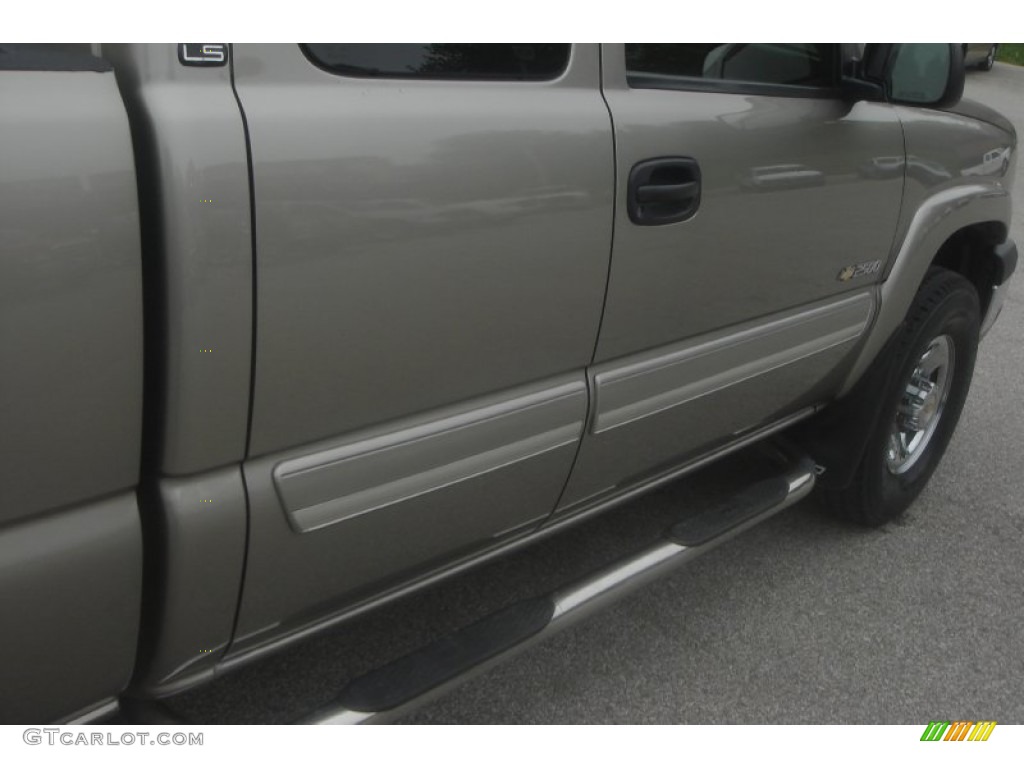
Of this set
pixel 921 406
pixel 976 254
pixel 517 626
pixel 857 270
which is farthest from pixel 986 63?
pixel 517 626

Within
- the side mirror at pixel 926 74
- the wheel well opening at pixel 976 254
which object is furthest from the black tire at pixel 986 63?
the side mirror at pixel 926 74

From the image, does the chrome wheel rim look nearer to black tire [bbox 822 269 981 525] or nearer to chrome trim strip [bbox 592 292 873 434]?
black tire [bbox 822 269 981 525]

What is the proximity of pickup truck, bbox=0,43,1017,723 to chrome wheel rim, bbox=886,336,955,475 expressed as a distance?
30.5 inches

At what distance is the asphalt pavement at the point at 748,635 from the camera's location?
96.8 inches

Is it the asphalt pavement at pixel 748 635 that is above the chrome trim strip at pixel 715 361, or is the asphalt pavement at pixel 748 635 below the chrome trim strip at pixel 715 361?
below

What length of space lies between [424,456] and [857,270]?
1.44 m

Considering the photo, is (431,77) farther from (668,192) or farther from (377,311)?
(668,192)

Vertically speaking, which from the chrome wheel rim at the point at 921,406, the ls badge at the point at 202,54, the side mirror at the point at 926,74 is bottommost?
the chrome wheel rim at the point at 921,406

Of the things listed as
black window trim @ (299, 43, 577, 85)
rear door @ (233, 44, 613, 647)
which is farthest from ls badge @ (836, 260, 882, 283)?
black window trim @ (299, 43, 577, 85)

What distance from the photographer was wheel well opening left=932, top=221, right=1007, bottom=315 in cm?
334

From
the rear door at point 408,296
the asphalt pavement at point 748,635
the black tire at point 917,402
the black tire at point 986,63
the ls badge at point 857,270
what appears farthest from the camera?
the black tire at point 986,63

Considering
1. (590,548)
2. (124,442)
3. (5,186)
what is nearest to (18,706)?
(124,442)

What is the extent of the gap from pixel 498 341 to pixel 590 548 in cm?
142

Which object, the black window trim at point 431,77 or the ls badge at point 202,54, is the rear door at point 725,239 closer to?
the black window trim at point 431,77
